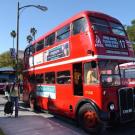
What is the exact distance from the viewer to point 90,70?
11844 mm

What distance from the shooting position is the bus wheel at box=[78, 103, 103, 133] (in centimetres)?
1141

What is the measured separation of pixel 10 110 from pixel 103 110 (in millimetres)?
5953

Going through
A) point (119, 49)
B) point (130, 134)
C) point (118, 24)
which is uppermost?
point (118, 24)

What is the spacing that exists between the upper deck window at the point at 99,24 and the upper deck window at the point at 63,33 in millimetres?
1523

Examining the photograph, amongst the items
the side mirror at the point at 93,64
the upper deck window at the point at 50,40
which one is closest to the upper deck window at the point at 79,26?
the side mirror at the point at 93,64

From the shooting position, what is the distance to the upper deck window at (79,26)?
12.5m

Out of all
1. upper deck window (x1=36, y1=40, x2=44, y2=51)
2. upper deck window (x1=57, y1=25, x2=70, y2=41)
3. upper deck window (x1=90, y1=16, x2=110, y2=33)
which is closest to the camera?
upper deck window (x1=90, y1=16, x2=110, y2=33)

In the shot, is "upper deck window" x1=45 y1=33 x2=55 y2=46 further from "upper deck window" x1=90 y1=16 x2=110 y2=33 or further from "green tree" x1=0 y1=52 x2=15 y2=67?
"green tree" x1=0 y1=52 x2=15 y2=67

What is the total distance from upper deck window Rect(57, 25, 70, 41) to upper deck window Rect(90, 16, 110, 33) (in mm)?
1523

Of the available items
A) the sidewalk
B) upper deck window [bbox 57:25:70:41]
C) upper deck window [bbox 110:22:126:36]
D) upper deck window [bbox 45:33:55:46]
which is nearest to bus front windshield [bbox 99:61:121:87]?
upper deck window [bbox 110:22:126:36]

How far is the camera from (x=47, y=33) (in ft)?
53.8

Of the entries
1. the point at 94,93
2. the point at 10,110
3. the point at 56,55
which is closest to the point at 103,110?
the point at 94,93

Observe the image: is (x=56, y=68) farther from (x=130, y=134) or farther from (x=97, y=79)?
(x=130, y=134)

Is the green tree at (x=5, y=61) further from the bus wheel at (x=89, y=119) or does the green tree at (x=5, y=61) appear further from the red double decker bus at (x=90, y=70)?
the bus wheel at (x=89, y=119)
